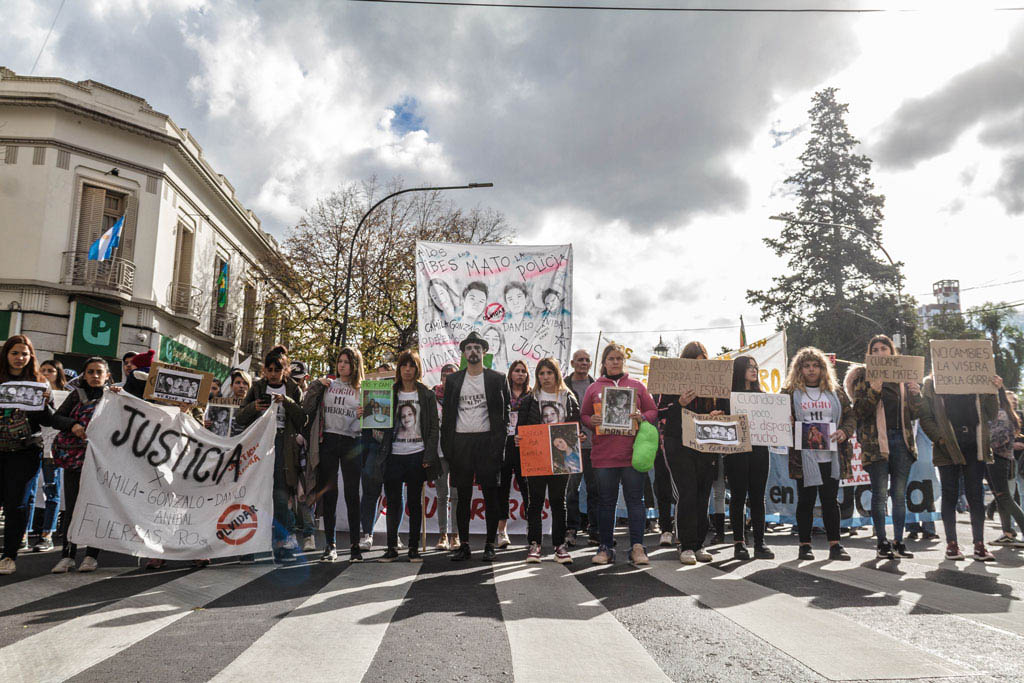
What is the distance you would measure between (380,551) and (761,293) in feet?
130

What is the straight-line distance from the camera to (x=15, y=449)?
18.2 feet

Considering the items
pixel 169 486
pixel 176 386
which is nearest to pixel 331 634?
pixel 169 486

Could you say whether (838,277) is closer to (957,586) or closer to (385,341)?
(385,341)

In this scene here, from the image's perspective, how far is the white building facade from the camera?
22.2 m

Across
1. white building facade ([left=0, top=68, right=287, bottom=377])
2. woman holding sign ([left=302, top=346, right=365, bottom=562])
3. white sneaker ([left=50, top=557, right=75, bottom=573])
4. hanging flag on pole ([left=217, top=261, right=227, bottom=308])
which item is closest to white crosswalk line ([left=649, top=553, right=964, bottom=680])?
woman holding sign ([left=302, top=346, right=365, bottom=562])

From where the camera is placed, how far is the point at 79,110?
899 inches

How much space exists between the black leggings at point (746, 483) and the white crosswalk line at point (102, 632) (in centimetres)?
415

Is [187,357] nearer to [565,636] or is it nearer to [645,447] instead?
[645,447]

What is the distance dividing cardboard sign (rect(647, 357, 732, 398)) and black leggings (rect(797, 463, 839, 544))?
47.3 inches

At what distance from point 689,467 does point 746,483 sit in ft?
2.29

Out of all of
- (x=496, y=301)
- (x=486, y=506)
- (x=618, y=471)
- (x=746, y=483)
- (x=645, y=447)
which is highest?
(x=496, y=301)

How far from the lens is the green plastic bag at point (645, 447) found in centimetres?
602

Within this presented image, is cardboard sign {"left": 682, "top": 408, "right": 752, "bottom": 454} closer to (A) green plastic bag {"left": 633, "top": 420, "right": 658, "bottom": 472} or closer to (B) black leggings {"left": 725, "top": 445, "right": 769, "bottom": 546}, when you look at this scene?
(B) black leggings {"left": 725, "top": 445, "right": 769, "bottom": 546}

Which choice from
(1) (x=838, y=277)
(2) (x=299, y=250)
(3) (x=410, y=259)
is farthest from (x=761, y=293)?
(2) (x=299, y=250)
